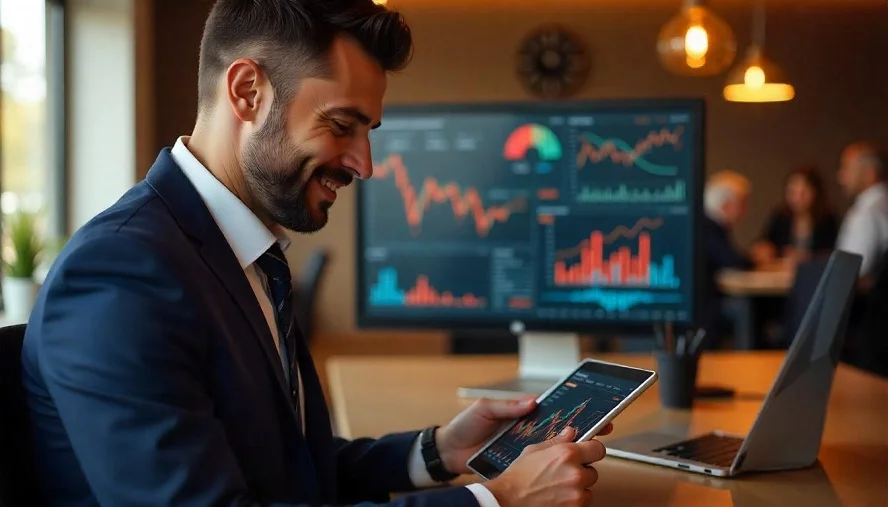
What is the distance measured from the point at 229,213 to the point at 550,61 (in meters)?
7.28

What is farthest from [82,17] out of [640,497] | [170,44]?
[640,497]

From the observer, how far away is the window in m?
4.80

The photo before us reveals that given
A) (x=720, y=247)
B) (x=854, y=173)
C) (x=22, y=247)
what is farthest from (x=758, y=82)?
(x=22, y=247)

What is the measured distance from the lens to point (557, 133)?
2180 millimetres

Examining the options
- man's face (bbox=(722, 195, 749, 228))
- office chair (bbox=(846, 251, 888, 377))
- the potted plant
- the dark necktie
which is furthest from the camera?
man's face (bbox=(722, 195, 749, 228))

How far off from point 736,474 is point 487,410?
355 mm

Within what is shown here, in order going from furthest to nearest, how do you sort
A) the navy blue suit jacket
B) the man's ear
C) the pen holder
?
1. the pen holder
2. the man's ear
3. the navy blue suit jacket

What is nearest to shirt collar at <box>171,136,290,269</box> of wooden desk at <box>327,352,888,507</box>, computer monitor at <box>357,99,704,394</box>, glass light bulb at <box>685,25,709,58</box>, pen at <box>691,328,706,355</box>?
wooden desk at <box>327,352,888,507</box>

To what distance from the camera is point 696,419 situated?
1899 mm

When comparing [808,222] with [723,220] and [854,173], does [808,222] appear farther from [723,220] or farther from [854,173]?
[723,220]

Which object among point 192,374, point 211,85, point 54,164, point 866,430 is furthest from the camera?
point 54,164

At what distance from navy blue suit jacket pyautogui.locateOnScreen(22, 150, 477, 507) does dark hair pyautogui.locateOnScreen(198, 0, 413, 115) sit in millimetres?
157

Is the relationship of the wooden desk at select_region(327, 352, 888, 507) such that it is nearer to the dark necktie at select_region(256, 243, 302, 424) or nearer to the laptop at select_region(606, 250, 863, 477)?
the laptop at select_region(606, 250, 863, 477)

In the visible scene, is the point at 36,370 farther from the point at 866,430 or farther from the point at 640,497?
the point at 866,430
